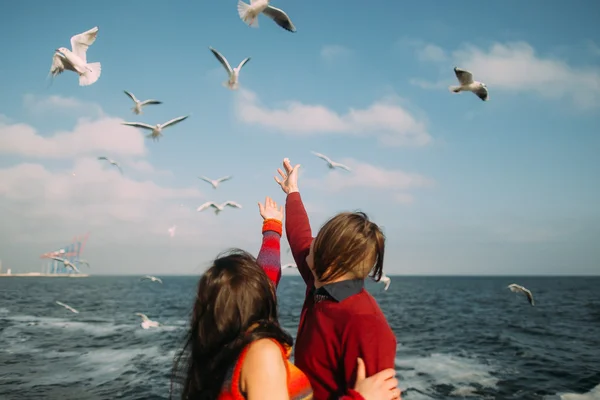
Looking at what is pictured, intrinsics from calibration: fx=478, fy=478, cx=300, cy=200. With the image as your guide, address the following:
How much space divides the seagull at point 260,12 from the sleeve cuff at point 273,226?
5217 millimetres

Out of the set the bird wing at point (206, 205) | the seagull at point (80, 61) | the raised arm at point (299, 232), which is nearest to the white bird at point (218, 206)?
the bird wing at point (206, 205)

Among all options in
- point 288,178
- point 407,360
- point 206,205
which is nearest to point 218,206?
point 206,205

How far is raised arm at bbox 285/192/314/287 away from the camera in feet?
8.31

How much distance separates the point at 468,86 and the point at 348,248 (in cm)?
808

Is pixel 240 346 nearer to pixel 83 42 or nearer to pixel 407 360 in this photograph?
pixel 83 42

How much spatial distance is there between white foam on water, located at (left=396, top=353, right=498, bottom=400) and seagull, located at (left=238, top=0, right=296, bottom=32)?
24.3 feet

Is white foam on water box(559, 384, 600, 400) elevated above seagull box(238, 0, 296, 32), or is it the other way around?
seagull box(238, 0, 296, 32)

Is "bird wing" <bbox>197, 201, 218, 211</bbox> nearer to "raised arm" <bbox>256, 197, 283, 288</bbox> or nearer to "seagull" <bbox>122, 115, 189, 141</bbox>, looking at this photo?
"seagull" <bbox>122, 115, 189, 141</bbox>

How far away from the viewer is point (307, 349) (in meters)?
2.07

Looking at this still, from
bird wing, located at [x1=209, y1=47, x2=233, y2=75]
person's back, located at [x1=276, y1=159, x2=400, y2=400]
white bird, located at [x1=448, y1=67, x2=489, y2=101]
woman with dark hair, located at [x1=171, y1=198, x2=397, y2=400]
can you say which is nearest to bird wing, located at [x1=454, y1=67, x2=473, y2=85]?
white bird, located at [x1=448, y1=67, x2=489, y2=101]

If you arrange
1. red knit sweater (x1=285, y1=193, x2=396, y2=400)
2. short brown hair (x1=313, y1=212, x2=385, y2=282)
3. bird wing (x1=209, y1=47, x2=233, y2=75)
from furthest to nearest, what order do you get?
bird wing (x1=209, y1=47, x2=233, y2=75), short brown hair (x1=313, y1=212, x2=385, y2=282), red knit sweater (x1=285, y1=193, x2=396, y2=400)

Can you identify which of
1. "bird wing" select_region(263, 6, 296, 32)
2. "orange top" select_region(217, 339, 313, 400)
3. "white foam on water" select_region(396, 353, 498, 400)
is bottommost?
"white foam on water" select_region(396, 353, 498, 400)

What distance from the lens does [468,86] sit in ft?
30.1

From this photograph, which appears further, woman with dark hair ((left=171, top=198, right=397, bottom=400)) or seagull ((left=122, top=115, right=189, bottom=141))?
seagull ((left=122, top=115, right=189, bottom=141))
